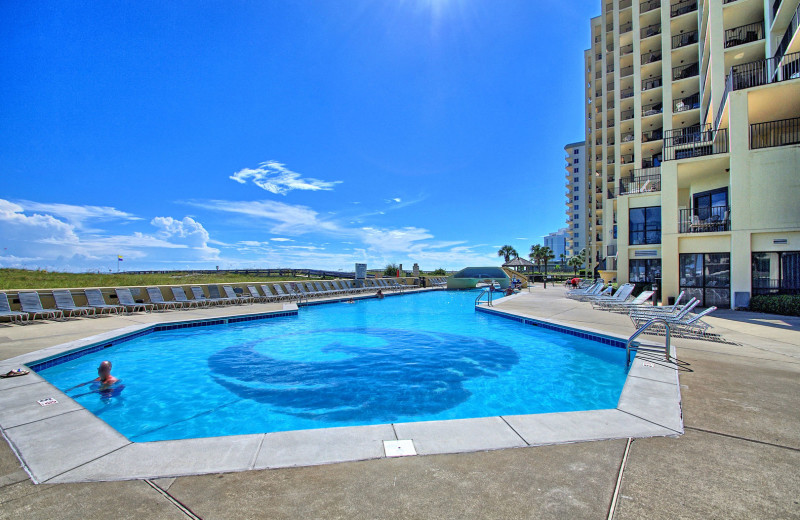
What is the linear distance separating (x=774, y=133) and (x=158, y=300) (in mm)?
24610

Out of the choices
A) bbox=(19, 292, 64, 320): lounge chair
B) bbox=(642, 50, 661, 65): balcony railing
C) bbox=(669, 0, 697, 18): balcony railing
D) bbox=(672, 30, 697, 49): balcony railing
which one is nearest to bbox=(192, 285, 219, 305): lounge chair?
bbox=(19, 292, 64, 320): lounge chair

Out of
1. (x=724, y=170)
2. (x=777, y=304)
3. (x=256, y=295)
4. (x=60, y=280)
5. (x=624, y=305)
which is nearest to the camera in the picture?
(x=777, y=304)

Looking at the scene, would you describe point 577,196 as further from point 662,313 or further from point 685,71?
point 662,313

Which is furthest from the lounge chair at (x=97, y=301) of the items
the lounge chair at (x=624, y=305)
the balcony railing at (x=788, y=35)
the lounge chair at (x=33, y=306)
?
the balcony railing at (x=788, y=35)

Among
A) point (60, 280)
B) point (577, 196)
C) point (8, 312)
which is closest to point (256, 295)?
point (8, 312)

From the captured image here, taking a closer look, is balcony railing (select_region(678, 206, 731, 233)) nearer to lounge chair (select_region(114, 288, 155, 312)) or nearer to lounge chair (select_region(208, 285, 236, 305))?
lounge chair (select_region(208, 285, 236, 305))

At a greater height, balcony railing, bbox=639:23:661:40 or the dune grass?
balcony railing, bbox=639:23:661:40

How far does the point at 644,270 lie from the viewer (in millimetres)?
18891

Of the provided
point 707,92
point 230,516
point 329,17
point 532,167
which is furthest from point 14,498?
point 532,167

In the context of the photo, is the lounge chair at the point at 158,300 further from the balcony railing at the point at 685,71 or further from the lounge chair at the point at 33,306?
the balcony railing at the point at 685,71

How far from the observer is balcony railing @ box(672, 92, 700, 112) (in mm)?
23931

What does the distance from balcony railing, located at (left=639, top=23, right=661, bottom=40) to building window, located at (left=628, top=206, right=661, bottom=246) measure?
19710 mm

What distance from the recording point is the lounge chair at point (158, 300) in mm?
14109

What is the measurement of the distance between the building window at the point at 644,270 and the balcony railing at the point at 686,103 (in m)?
13.1
